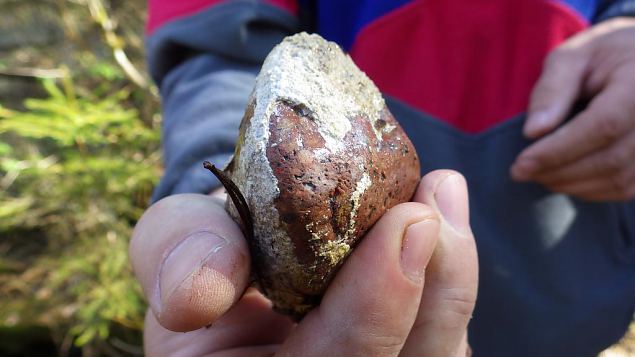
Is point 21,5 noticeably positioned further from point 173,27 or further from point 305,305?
point 305,305

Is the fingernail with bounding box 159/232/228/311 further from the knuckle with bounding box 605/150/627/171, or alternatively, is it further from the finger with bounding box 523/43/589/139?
the knuckle with bounding box 605/150/627/171

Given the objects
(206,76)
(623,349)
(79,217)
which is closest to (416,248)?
(206,76)

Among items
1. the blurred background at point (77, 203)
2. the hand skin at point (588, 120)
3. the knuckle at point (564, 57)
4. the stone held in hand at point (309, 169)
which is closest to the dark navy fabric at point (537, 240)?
the hand skin at point (588, 120)

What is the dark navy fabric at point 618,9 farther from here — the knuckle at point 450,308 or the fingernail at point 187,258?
Result: the fingernail at point 187,258

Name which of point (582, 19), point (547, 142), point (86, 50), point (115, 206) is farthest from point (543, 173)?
point (86, 50)

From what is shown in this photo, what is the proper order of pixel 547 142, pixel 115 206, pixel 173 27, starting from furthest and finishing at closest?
pixel 115 206
pixel 173 27
pixel 547 142
